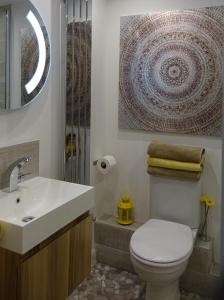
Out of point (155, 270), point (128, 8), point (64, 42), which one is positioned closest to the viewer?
point (155, 270)

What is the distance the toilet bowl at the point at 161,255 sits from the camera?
5.71ft

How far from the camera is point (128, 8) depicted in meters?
2.42

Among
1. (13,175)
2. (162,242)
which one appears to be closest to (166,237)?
(162,242)

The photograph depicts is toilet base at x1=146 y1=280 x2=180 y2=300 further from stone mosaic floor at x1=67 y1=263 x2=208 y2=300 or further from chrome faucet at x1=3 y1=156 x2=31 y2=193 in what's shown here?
chrome faucet at x1=3 y1=156 x2=31 y2=193

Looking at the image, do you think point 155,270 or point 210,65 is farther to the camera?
point 210,65

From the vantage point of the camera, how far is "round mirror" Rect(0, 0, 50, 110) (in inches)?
66.7

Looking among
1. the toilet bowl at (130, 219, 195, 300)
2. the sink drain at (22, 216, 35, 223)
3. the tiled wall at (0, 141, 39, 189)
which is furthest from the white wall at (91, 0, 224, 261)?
the sink drain at (22, 216, 35, 223)

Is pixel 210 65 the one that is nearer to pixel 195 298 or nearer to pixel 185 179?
pixel 185 179

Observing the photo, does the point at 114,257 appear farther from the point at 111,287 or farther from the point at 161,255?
the point at 161,255

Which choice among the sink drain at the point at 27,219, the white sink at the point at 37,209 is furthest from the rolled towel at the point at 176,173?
the sink drain at the point at 27,219

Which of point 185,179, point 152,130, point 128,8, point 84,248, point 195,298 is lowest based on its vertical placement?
point 195,298

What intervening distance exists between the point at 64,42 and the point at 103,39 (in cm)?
45

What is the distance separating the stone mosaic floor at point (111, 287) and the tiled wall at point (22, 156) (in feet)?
2.95

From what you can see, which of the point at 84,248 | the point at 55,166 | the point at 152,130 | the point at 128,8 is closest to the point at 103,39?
the point at 128,8
